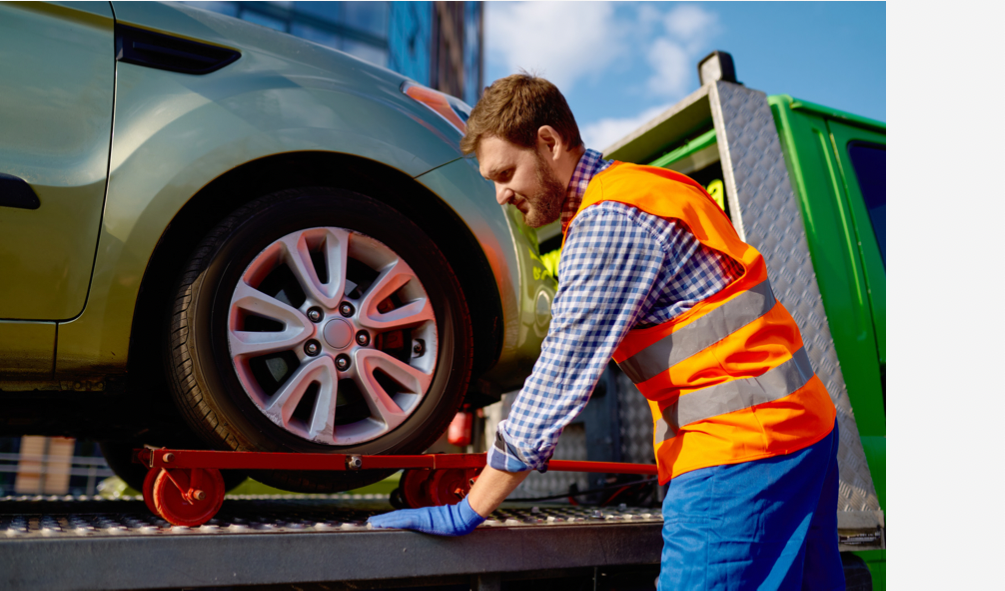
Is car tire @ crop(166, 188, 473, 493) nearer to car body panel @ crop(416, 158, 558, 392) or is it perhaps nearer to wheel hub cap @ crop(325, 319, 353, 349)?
wheel hub cap @ crop(325, 319, 353, 349)

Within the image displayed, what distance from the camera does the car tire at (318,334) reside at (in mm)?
1632

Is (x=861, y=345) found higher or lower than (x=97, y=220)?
lower

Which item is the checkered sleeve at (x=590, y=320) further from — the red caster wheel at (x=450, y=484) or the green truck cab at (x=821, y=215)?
the green truck cab at (x=821, y=215)

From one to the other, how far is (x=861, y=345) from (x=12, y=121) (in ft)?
8.90

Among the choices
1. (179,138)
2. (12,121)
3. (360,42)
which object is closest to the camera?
(12,121)

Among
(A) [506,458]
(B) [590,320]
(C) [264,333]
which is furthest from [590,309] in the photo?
(C) [264,333]

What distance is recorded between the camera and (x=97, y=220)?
1582mm

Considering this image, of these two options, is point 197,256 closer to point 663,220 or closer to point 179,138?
point 179,138

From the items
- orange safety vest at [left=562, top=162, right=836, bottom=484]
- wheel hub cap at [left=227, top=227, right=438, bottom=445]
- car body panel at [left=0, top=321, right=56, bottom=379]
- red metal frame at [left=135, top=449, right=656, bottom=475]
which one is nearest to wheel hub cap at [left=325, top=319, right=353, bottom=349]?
wheel hub cap at [left=227, top=227, right=438, bottom=445]

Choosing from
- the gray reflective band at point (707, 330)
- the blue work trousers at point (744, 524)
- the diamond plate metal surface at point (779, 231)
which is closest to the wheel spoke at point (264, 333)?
the gray reflective band at point (707, 330)

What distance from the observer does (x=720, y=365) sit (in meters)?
1.32

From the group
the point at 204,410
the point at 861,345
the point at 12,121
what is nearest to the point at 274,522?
the point at 204,410

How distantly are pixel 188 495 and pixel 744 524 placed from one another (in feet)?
3.75

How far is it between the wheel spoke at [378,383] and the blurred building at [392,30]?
271 cm
